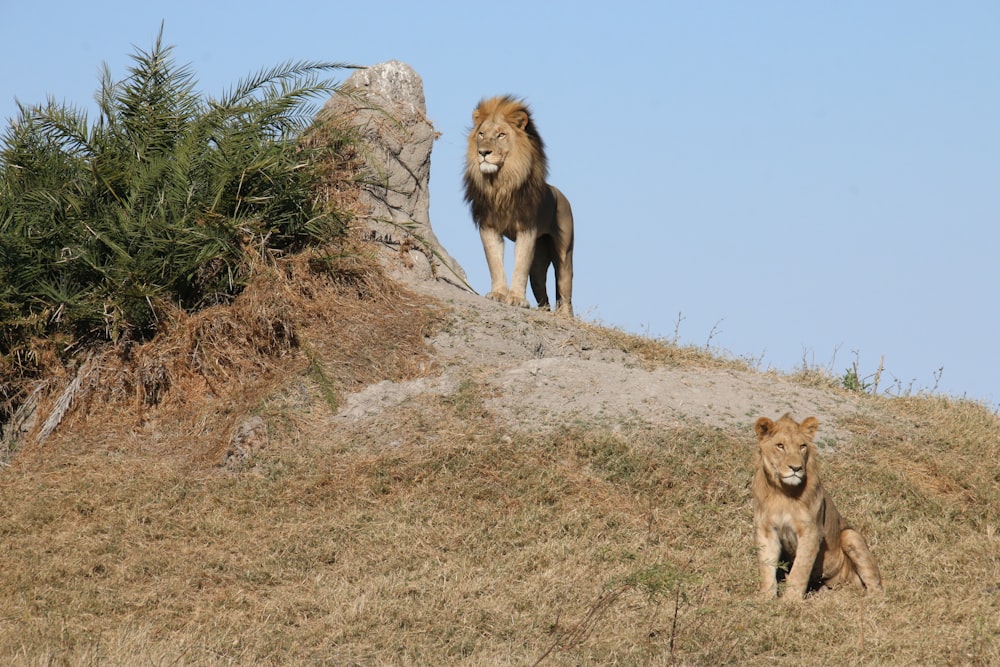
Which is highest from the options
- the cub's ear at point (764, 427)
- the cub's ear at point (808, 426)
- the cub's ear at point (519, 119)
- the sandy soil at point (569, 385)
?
the cub's ear at point (519, 119)

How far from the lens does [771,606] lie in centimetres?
770

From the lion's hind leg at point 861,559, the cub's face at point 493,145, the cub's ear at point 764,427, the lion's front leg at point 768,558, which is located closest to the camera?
the cub's ear at point 764,427

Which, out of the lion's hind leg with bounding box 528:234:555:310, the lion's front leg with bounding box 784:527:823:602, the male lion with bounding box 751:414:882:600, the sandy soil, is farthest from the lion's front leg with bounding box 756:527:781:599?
the lion's hind leg with bounding box 528:234:555:310

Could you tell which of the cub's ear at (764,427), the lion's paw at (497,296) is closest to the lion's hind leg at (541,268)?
the lion's paw at (497,296)

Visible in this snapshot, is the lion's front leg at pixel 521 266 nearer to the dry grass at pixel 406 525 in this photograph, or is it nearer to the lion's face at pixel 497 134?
the lion's face at pixel 497 134

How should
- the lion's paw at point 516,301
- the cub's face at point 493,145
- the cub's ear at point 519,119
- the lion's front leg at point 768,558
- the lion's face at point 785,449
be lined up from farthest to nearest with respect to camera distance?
1. the cub's ear at point 519,119
2. the cub's face at point 493,145
3. the lion's paw at point 516,301
4. the lion's front leg at point 768,558
5. the lion's face at point 785,449

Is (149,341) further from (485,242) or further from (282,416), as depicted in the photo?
(485,242)

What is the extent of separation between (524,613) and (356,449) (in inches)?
124

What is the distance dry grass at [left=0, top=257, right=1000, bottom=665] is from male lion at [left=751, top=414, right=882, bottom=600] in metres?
0.23

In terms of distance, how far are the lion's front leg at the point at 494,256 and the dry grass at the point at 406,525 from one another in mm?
1682

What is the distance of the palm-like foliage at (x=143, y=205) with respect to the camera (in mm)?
11469

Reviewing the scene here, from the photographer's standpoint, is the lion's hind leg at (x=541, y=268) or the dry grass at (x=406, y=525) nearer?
the dry grass at (x=406, y=525)

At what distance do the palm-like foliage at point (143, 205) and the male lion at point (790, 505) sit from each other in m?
5.72

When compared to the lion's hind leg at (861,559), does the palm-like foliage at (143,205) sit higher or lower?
higher
